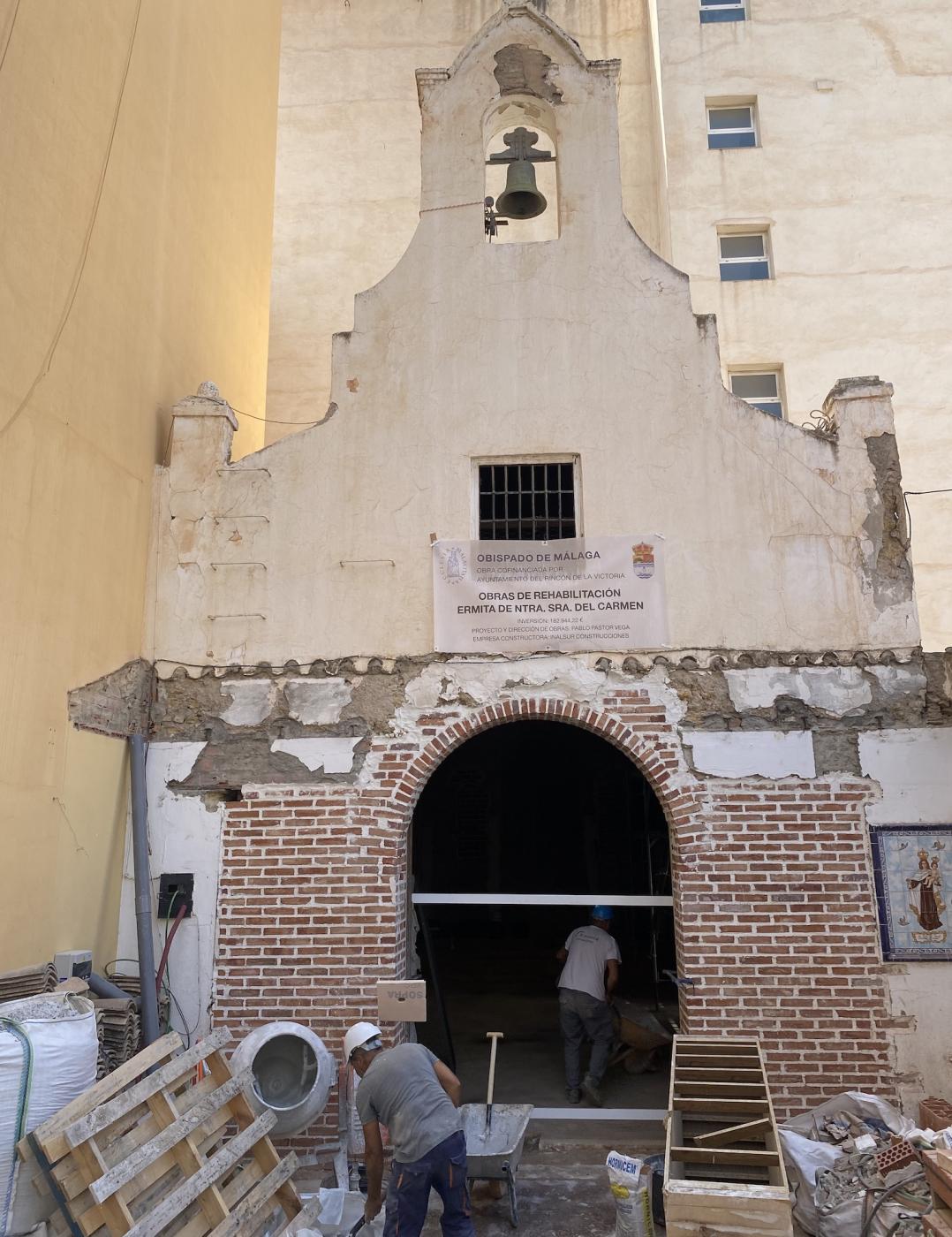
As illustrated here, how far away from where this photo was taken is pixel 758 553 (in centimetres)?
759

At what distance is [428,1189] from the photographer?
490 cm

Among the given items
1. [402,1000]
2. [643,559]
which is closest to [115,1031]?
[402,1000]

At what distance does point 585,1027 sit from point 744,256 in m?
11.9

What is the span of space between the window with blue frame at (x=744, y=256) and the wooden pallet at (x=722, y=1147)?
12219mm

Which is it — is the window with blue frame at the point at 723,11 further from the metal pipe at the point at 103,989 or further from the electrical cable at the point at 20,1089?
the electrical cable at the point at 20,1089

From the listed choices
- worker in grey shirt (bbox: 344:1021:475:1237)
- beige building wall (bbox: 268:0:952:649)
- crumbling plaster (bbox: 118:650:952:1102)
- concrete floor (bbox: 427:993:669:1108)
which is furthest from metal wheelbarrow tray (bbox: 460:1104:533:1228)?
beige building wall (bbox: 268:0:952:649)

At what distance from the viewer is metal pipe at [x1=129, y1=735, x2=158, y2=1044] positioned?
675cm

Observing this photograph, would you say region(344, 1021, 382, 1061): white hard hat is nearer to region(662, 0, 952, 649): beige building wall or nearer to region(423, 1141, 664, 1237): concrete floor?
region(423, 1141, 664, 1237): concrete floor

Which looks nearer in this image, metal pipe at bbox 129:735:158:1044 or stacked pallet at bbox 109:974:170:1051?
metal pipe at bbox 129:735:158:1044

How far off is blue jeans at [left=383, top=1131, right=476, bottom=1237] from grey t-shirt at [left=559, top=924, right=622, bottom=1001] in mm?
3644

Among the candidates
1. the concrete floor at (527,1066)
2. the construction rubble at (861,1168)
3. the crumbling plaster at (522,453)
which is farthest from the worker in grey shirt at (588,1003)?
the crumbling plaster at (522,453)

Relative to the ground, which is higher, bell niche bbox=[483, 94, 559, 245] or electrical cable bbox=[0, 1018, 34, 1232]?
bell niche bbox=[483, 94, 559, 245]

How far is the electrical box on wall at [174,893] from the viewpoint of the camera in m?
7.30

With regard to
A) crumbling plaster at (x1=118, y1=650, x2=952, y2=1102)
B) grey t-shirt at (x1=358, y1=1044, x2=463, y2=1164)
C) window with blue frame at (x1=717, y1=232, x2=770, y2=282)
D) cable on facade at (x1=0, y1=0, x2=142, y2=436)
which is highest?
window with blue frame at (x1=717, y1=232, x2=770, y2=282)
